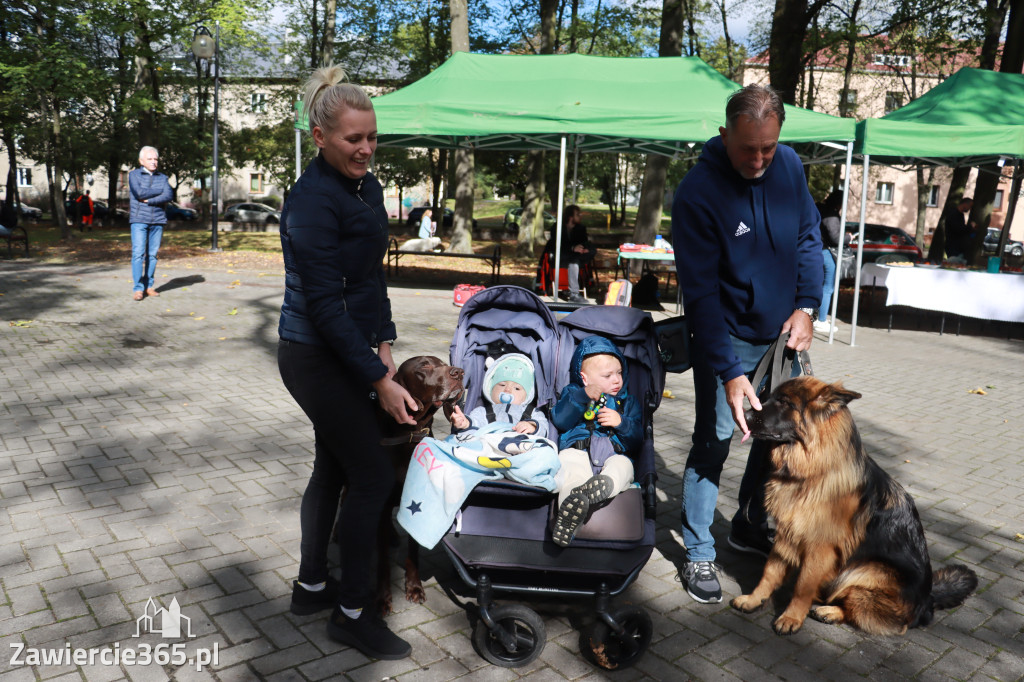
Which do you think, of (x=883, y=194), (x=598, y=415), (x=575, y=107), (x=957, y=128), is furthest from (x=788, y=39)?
(x=883, y=194)

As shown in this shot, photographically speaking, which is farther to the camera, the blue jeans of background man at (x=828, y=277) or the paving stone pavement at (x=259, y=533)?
the blue jeans of background man at (x=828, y=277)

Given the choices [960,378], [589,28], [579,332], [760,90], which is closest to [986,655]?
[579,332]

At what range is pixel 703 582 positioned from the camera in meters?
3.57

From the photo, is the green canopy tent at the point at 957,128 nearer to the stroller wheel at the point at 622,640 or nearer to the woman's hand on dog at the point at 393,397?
the stroller wheel at the point at 622,640

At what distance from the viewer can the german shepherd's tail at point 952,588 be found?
3.34 m

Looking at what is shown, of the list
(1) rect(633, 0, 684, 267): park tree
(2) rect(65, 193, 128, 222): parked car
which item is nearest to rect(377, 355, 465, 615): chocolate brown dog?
(1) rect(633, 0, 684, 267): park tree

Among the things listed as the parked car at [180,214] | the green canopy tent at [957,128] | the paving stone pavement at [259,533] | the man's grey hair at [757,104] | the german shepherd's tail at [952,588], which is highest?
the green canopy tent at [957,128]

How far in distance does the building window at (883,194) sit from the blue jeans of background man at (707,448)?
172 feet

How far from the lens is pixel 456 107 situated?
10.7 m

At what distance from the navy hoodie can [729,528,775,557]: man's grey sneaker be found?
1241 millimetres

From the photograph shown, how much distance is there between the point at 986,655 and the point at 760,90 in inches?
98.9

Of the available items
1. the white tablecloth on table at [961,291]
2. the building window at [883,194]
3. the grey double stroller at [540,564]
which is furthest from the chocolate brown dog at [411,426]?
the building window at [883,194]

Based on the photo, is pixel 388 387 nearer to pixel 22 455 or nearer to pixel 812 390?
pixel 812 390

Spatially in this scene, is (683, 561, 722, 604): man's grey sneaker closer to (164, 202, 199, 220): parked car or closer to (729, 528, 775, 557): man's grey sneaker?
(729, 528, 775, 557): man's grey sneaker
